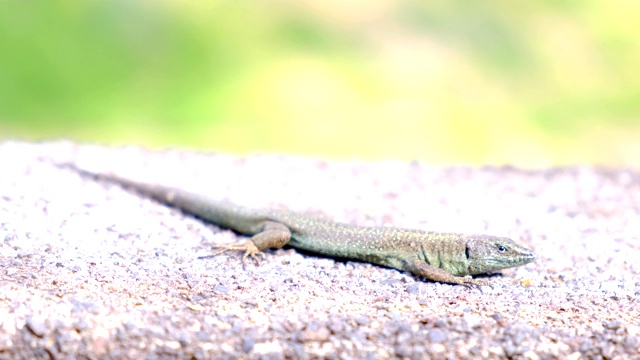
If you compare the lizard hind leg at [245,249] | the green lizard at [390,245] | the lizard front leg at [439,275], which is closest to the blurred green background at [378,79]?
the green lizard at [390,245]

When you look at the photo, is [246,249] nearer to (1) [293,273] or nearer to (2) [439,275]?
(1) [293,273]

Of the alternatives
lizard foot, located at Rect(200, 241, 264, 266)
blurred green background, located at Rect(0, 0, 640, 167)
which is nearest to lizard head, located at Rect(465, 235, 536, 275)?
lizard foot, located at Rect(200, 241, 264, 266)

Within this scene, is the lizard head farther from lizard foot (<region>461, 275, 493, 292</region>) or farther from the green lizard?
lizard foot (<region>461, 275, 493, 292</region>)

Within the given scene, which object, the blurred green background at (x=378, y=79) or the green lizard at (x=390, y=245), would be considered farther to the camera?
the blurred green background at (x=378, y=79)

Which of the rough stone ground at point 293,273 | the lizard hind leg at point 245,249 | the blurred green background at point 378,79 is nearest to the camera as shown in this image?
the rough stone ground at point 293,273

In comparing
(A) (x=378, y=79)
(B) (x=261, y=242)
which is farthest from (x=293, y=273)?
(A) (x=378, y=79)

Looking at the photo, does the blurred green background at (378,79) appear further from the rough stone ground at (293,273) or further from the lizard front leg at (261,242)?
the lizard front leg at (261,242)

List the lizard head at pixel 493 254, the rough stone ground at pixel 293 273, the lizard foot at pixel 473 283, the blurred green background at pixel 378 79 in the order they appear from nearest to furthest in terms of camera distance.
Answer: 1. the rough stone ground at pixel 293 273
2. the lizard foot at pixel 473 283
3. the lizard head at pixel 493 254
4. the blurred green background at pixel 378 79
